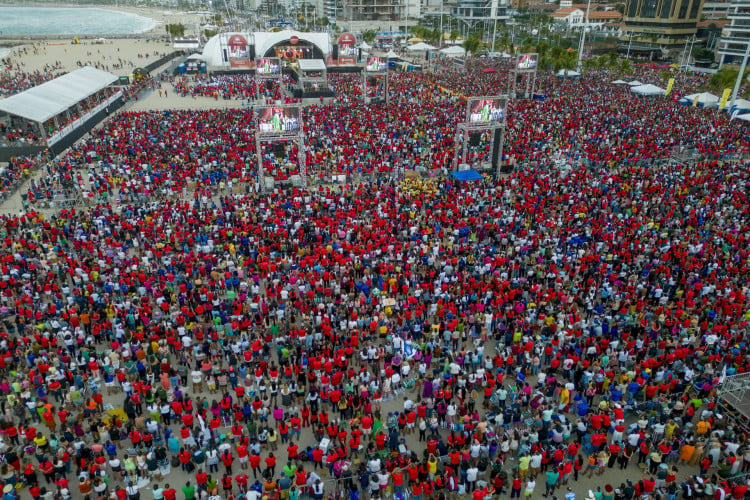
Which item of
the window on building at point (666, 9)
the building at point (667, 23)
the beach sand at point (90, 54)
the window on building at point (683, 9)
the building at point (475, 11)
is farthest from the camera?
the building at point (475, 11)

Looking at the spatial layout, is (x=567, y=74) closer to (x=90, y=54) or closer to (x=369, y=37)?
(x=369, y=37)

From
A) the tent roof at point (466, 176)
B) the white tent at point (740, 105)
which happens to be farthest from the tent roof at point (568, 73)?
the tent roof at point (466, 176)

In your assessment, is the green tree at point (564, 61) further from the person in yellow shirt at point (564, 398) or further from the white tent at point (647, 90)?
the person in yellow shirt at point (564, 398)

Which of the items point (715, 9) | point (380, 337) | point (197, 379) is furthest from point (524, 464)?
point (715, 9)

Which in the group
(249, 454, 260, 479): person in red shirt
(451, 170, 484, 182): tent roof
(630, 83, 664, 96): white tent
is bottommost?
(249, 454, 260, 479): person in red shirt

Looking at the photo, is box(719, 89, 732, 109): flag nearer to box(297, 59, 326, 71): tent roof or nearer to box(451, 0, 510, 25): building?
box(297, 59, 326, 71): tent roof

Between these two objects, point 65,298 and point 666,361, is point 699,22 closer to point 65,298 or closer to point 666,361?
point 666,361

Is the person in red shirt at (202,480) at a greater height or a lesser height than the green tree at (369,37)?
lesser

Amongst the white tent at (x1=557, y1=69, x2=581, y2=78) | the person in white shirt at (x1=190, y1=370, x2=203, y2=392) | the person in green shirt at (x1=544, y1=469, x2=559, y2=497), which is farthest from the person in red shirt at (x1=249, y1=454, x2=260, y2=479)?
the white tent at (x1=557, y1=69, x2=581, y2=78)
